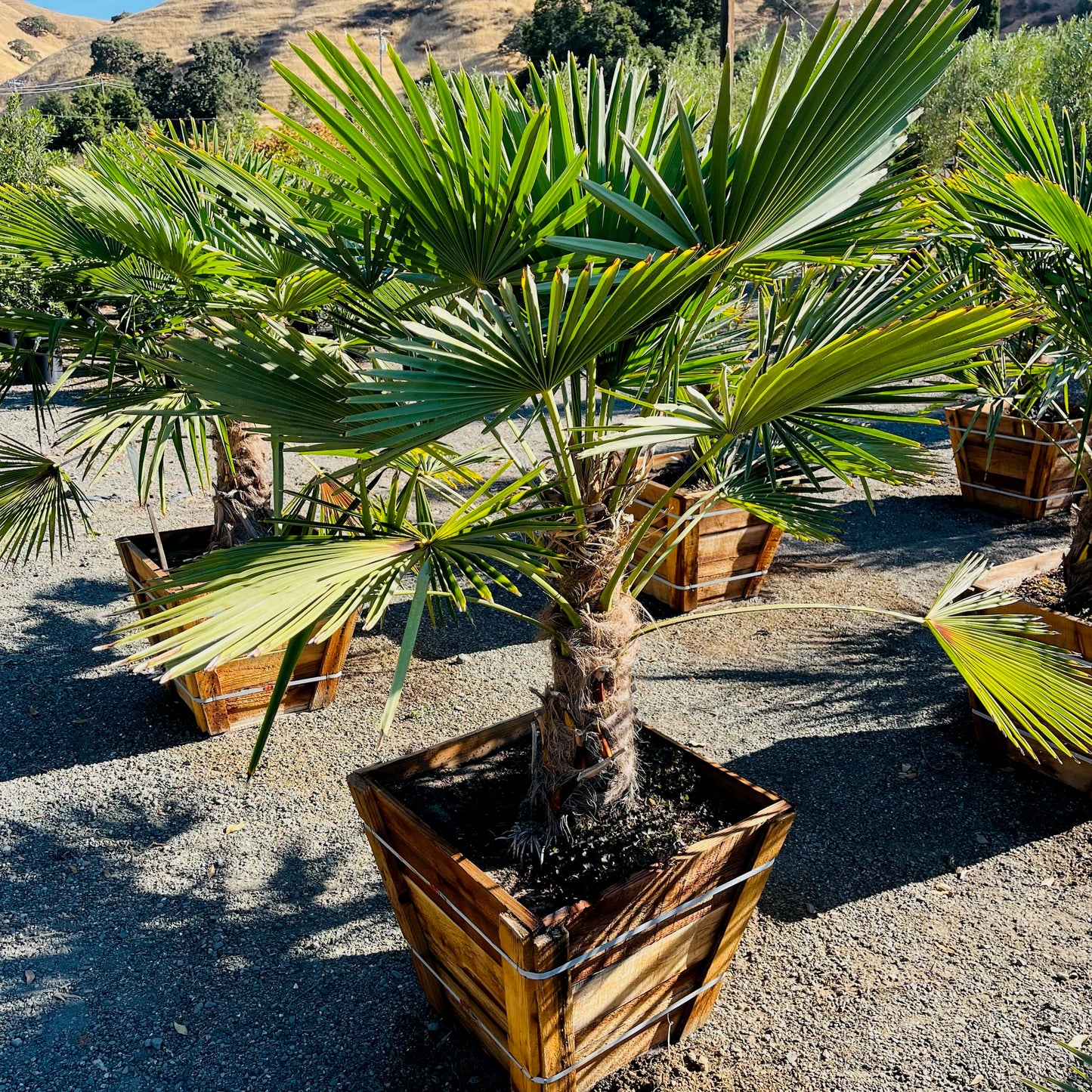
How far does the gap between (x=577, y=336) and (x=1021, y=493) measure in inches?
211

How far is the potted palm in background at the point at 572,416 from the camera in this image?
142cm

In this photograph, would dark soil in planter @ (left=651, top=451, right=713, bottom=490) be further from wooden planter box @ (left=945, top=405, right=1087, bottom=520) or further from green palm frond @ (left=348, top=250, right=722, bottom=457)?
green palm frond @ (left=348, top=250, right=722, bottom=457)

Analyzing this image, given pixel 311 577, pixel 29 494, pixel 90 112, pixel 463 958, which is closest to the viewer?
pixel 311 577

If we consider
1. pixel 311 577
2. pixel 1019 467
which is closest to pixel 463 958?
pixel 311 577

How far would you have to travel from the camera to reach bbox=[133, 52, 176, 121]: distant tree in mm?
28722

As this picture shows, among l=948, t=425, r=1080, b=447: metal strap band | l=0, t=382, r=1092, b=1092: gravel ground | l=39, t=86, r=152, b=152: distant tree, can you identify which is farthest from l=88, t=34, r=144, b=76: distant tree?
l=0, t=382, r=1092, b=1092: gravel ground

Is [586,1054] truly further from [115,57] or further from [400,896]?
[115,57]

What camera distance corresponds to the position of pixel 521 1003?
1.79 m

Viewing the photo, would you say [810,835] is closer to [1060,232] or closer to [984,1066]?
[984,1066]

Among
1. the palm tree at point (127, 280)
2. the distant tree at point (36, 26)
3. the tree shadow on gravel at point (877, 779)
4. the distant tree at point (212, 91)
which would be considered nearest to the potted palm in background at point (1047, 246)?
the tree shadow on gravel at point (877, 779)

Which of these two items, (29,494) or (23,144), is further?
(23,144)

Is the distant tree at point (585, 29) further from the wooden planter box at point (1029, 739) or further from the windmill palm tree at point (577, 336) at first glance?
the windmill palm tree at point (577, 336)

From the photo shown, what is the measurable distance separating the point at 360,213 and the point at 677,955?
175 cm

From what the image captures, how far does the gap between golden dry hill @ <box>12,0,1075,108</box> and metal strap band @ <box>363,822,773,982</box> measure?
4850cm
